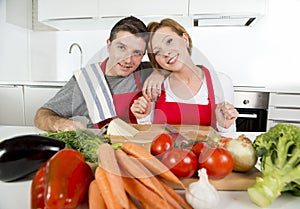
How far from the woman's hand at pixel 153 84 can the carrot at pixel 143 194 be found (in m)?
0.54

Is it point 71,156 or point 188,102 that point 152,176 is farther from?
point 188,102

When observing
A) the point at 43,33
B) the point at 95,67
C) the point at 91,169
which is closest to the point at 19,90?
the point at 43,33

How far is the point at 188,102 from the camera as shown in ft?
3.87

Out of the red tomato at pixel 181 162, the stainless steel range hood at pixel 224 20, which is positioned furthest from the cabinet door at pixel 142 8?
the red tomato at pixel 181 162

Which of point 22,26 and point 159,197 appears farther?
point 22,26

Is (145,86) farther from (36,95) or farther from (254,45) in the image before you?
(254,45)

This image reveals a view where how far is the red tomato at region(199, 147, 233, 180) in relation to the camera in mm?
558

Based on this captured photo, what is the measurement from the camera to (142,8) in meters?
1.97

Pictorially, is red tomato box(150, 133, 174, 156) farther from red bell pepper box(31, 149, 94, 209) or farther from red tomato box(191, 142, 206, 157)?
red bell pepper box(31, 149, 94, 209)

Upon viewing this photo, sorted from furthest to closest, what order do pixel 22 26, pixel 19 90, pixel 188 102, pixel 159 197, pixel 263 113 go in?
pixel 22 26, pixel 19 90, pixel 263 113, pixel 188 102, pixel 159 197

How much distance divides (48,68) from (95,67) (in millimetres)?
1819

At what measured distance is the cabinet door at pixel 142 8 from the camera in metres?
1.93

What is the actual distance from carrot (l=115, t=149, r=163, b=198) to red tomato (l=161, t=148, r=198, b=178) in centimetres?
7

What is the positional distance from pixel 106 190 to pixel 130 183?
0.17 feet
